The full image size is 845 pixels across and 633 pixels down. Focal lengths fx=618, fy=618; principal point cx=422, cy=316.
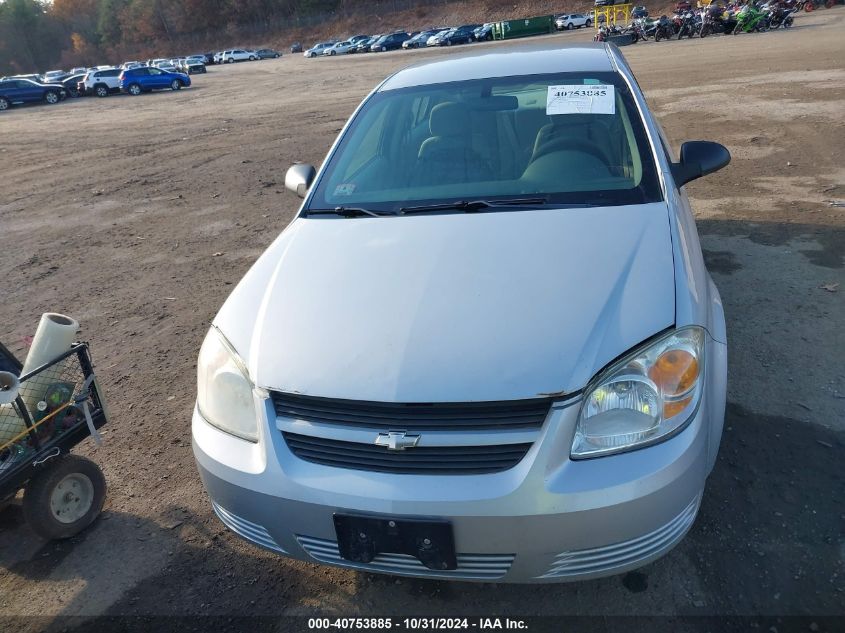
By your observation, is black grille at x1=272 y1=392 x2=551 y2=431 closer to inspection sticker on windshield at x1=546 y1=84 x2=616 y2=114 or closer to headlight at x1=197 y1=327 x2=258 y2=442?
headlight at x1=197 y1=327 x2=258 y2=442

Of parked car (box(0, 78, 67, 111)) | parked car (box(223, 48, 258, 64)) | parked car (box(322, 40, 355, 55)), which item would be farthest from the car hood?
parked car (box(223, 48, 258, 64))

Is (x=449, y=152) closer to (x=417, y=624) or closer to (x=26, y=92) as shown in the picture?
(x=417, y=624)

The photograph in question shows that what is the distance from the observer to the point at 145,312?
5.10 metres

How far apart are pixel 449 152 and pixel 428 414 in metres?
1.75

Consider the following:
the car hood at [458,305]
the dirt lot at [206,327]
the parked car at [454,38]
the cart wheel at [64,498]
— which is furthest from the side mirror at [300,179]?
the parked car at [454,38]

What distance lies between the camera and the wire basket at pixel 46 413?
254 centimetres

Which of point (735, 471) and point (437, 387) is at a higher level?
point (437, 387)

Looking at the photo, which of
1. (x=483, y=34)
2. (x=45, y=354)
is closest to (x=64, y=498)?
(x=45, y=354)

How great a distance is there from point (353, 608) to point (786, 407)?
2.33 meters

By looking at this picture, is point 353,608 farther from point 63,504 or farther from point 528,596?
point 63,504

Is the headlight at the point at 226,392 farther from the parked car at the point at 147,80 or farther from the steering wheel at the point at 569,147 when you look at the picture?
the parked car at the point at 147,80

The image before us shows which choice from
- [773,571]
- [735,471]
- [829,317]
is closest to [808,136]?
[829,317]

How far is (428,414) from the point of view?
6.12ft

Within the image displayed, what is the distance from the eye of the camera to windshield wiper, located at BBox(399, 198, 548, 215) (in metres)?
2.74
